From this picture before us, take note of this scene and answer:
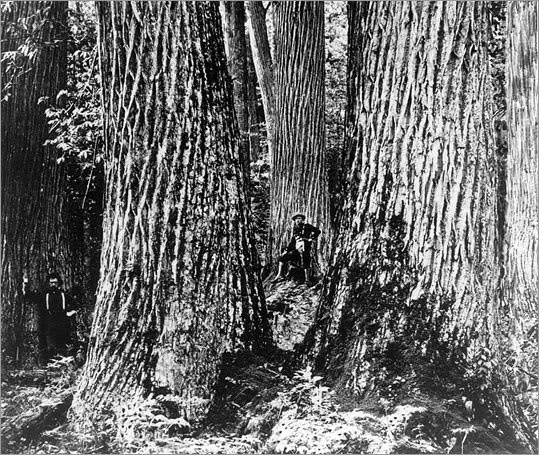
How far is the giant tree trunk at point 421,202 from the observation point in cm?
245

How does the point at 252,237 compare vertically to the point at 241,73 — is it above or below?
below

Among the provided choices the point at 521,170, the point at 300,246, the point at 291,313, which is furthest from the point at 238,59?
the point at 521,170

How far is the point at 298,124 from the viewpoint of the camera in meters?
2.62

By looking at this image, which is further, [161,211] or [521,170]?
[521,170]

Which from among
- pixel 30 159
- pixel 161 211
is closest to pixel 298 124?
pixel 161 211

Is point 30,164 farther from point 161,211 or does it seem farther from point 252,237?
point 252,237

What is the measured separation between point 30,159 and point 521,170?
2.36 m

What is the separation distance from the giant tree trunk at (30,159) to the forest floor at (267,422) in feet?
1.04

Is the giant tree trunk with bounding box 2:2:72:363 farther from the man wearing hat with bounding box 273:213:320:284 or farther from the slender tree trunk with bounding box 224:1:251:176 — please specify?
the man wearing hat with bounding box 273:213:320:284

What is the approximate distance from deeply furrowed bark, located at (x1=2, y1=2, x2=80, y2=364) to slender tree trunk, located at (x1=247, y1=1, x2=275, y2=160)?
89 centimetres

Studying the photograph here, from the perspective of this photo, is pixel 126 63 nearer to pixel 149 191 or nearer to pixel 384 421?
pixel 149 191

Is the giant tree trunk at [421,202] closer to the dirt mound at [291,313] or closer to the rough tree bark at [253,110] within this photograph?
the dirt mound at [291,313]

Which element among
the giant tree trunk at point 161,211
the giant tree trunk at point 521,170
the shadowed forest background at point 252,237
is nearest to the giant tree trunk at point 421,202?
the shadowed forest background at point 252,237

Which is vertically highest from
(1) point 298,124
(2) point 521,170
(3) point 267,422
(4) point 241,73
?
(4) point 241,73
